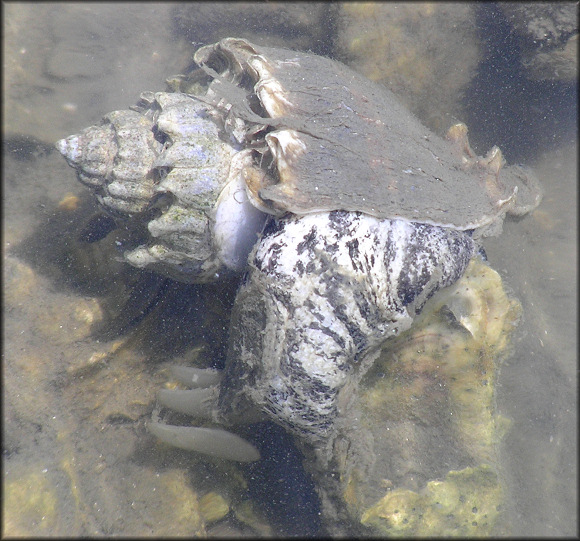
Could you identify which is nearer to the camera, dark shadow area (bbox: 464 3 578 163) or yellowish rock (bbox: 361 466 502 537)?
yellowish rock (bbox: 361 466 502 537)

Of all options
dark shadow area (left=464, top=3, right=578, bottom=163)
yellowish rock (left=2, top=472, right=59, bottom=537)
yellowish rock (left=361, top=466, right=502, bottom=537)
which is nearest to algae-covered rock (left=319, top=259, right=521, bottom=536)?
yellowish rock (left=361, top=466, right=502, bottom=537)

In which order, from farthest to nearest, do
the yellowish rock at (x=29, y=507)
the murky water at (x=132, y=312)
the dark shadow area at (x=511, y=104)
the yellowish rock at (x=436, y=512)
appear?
the dark shadow area at (x=511, y=104)
the murky water at (x=132, y=312)
the yellowish rock at (x=436, y=512)
the yellowish rock at (x=29, y=507)

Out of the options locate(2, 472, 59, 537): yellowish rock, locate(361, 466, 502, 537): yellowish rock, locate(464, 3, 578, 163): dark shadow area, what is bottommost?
locate(2, 472, 59, 537): yellowish rock

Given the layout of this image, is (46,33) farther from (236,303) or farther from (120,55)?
(236,303)

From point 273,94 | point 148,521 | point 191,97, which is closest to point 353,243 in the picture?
point 273,94

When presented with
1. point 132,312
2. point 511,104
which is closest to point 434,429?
point 132,312

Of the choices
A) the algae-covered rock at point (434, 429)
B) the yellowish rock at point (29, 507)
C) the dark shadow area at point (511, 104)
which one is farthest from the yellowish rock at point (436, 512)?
the dark shadow area at point (511, 104)

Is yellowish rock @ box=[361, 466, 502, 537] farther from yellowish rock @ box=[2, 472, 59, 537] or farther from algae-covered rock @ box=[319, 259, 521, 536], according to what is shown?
yellowish rock @ box=[2, 472, 59, 537]

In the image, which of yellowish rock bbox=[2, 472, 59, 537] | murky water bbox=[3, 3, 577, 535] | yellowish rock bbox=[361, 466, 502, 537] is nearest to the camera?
yellowish rock bbox=[2, 472, 59, 537]

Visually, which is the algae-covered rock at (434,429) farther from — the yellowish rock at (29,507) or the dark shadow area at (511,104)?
the dark shadow area at (511,104)
